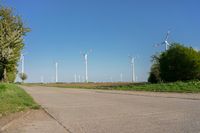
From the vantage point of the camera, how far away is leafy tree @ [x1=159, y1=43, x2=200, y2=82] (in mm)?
55062

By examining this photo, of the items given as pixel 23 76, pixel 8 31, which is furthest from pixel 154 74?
pixel 23 76

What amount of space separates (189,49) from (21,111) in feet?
144

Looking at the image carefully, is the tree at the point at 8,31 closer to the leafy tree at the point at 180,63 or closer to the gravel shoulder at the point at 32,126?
the gravel shoulder at the point at 32,126

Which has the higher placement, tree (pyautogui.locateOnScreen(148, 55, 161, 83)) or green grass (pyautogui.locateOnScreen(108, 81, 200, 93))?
tree (pyautogui.locateOnScreen(148, 55, 161, 83))

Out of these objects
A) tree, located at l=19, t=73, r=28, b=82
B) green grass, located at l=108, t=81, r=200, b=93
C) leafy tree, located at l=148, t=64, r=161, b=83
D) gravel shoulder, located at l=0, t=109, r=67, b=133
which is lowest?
gravel shoulder, located at l=0, t=109, r=67, b=133

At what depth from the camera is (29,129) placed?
10.7m

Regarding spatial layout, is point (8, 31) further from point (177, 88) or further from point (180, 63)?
point (180, 63)

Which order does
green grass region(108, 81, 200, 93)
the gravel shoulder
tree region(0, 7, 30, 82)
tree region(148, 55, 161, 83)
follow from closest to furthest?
the gravel shoulder
tree region(0, 7, 30, 82)
green grass region(108, 81, 200, 93)
tree region(148, 55, 161, 83)

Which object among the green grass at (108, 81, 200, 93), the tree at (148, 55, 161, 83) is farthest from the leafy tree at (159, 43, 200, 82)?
the green grass at (108, 81, 200, 93)

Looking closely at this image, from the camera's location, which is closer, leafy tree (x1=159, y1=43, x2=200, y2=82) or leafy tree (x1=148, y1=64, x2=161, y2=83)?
leafy tree (x1=159, y1=43, x2=200, y2=82)

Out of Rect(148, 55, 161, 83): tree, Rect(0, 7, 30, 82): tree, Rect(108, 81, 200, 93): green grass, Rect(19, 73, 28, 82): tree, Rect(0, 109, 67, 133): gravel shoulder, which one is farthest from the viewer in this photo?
Rect(19, 73, 28, 82): tree

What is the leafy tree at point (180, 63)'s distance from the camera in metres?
55.1

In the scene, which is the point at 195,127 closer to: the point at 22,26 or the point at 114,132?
the point at 114,132

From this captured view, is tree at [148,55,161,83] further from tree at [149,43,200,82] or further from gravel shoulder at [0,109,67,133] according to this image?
gravel shoulder at [0,109,67,133]
